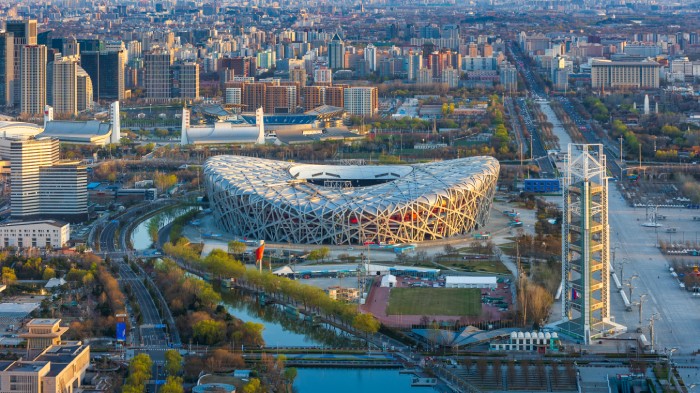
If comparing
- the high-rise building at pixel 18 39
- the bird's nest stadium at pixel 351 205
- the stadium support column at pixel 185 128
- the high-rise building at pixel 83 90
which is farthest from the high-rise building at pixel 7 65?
the bird's nest stadium at pixel 351 205

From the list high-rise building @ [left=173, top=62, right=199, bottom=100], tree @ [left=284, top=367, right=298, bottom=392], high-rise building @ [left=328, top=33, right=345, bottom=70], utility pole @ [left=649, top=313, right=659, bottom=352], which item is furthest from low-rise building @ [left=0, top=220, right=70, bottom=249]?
high-rise building @ [left=328, top=33, right=345, bottom=70]

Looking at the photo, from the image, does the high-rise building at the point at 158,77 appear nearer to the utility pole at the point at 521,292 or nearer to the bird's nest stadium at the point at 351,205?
the bird's nest stadium at the point at 351,205

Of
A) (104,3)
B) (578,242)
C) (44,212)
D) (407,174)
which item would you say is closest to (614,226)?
(407,174)

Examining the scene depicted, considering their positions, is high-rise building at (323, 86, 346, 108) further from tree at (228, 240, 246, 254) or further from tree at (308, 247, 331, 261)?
tree at (308, 247, 331, 261)

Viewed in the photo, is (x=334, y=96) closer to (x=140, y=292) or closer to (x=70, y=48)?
(x=70, y=48)

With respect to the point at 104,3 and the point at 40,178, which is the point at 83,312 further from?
the point at 104,3

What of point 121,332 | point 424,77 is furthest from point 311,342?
point 424,77
